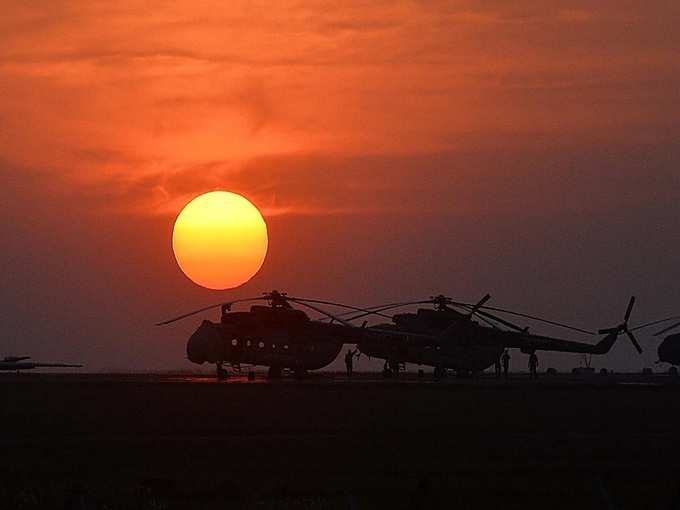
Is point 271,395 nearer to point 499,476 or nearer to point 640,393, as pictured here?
point 640,393

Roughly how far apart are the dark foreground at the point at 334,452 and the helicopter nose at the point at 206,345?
31.1 meters

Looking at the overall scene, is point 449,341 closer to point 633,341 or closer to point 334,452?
point 633,341

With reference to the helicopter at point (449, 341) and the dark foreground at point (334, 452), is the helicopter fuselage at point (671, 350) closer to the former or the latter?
the helicopter at point (449, 341)

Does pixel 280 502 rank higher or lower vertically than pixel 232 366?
lower

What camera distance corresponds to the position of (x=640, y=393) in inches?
2287

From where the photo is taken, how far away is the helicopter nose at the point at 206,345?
270ft

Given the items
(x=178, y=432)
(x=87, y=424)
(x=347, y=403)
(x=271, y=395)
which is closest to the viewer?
(x=178, y=432)

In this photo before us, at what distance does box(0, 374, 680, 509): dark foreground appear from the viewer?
75.5ft

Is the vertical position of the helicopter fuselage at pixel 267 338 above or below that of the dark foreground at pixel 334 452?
above

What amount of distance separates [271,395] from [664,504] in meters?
29.9

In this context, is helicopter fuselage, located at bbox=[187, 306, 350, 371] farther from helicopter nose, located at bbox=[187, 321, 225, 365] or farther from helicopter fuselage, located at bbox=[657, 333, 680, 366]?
helicopter fuselage, located at bbox=[657, 333, 680, 366]

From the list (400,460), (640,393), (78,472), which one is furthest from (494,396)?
(78,472)

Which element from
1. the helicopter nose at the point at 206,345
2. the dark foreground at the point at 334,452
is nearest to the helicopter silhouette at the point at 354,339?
the helicopter nose at the point at 206,345

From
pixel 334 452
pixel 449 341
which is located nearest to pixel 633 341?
pixel 449 341
